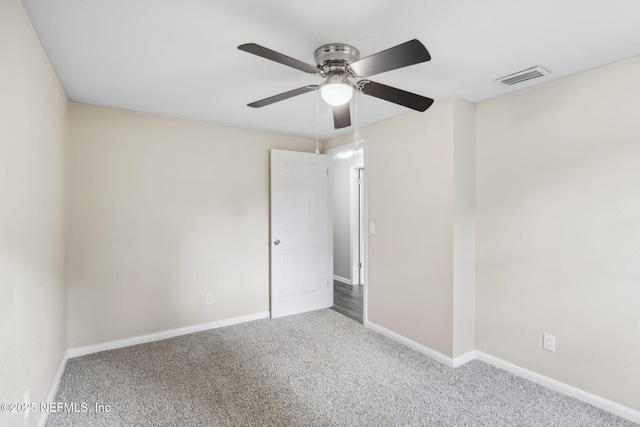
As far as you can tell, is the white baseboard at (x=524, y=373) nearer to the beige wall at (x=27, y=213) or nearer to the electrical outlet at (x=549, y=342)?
the electrical outlet at (x=549, y=342)

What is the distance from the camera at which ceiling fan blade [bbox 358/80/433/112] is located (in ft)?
5.54

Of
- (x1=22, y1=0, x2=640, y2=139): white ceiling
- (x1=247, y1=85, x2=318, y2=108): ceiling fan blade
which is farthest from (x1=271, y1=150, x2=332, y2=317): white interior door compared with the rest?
(x1=247, y1=85, x2=318, y2=108): ceiling fan blade

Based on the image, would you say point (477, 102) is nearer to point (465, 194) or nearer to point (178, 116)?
point (465, 194)

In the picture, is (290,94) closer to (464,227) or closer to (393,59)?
(393,59)

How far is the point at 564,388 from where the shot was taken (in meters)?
2.25

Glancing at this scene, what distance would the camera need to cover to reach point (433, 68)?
2.11 m

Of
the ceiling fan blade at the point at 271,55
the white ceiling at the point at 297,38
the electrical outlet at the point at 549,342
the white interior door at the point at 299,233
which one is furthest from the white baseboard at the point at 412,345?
the ceiling fan blade at the point at 271,55

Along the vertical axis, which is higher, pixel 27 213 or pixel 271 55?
pixel 271 55

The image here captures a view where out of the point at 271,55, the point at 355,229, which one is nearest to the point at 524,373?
the point at 271,55

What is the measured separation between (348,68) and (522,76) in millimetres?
1437

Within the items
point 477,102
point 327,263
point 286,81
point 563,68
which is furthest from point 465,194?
point 327,263

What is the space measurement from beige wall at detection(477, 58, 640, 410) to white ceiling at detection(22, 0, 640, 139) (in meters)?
0.27

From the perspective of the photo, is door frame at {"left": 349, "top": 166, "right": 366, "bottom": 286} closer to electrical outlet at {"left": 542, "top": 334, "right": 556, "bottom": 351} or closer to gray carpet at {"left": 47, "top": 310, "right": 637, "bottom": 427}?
gray carpet at {"left": 47, "top": 310, "right": 637, "bottom": 427}

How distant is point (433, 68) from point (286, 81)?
1007mm
